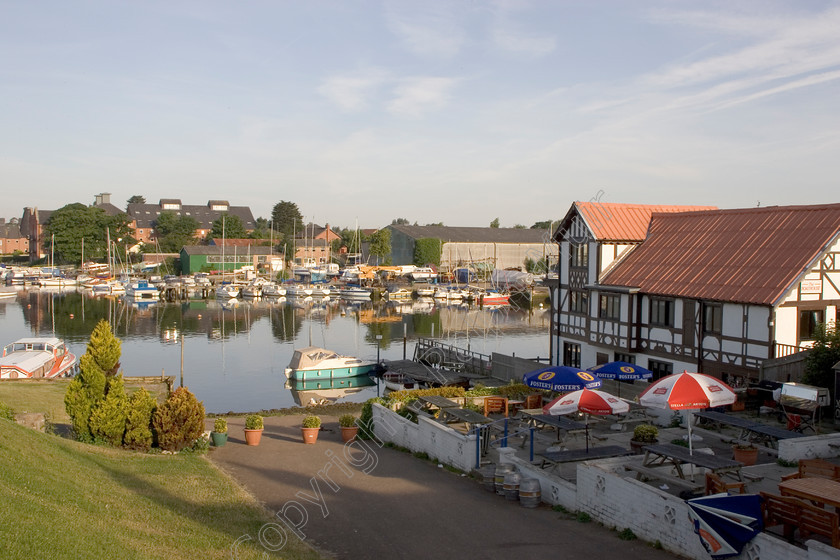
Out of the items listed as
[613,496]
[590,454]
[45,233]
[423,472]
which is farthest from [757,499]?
[45,233]

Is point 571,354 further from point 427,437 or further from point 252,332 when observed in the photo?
point 252,332

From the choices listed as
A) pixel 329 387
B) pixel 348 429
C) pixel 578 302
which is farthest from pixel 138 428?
pixel 329 387

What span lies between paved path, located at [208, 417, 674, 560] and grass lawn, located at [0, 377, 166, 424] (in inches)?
368

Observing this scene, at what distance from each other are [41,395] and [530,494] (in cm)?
2286

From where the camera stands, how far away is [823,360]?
19.3m

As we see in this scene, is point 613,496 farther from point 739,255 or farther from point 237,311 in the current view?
point 237,311

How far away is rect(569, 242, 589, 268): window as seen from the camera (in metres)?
30.8

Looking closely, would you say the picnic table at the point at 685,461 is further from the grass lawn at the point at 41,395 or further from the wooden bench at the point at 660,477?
the grass lawn at the point at 41,395

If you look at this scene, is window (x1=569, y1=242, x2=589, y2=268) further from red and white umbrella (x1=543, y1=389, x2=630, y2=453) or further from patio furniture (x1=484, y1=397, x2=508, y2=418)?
red and white umbrella (x1=543, y1=389, x2=630, y2=453)

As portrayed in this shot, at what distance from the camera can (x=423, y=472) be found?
55.4 feet

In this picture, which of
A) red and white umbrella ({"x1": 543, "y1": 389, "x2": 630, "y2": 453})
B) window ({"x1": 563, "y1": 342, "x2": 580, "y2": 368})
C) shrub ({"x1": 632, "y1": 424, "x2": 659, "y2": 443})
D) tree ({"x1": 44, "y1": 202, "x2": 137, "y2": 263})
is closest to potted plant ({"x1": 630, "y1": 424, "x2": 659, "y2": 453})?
shrub ({"x1": 632, "y1": 424, "x2": 659, "y2": 443})

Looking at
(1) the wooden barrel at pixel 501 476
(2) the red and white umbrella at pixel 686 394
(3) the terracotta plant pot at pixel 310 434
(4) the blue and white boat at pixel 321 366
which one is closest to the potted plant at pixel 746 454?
(2) the red and white umbrella at pixel 686 394

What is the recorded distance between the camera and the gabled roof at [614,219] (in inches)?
1171

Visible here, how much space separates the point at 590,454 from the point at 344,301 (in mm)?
85690
